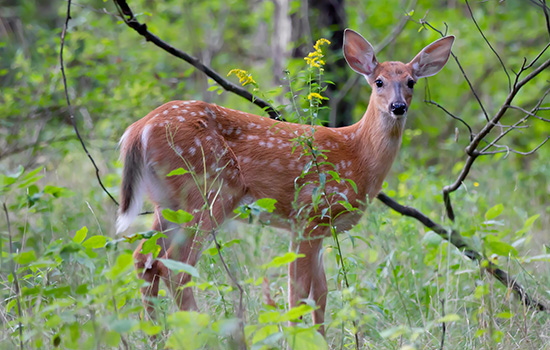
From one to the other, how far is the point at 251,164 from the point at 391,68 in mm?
1310

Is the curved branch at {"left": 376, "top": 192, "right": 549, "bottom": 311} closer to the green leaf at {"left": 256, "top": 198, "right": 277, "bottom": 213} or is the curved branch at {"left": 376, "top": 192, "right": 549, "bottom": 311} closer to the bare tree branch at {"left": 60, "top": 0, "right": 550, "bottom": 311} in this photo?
the bare tree branch at {"left": 60, "top": 0, "right": 550, "bottom": 311}

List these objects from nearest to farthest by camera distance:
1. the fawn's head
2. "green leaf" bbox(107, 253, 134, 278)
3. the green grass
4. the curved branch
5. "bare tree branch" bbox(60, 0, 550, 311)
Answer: "green leaf" bbox(107, 253, 134, 278)
the green grass
the curved branch
"bare tree branch" bbox(60, 0, 550, 311)
the fawn's head

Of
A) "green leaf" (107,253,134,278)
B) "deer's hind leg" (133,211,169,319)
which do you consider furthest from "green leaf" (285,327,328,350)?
"deer's hind leg" (133,211,169,319)

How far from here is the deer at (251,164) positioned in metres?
4.07

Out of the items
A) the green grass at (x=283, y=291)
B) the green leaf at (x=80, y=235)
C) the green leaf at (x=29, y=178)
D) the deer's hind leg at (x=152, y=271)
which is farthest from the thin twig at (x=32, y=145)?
the green leaf at (x=80, y=235)

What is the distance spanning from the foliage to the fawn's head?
1.23 feet

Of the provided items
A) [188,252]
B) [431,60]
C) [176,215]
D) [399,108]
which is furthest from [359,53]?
[176,215]

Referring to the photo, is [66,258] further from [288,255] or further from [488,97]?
[488,97]

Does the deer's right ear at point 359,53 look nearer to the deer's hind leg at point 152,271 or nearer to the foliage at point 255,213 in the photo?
the foliage at point 255,213

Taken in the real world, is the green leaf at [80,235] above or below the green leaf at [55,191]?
below

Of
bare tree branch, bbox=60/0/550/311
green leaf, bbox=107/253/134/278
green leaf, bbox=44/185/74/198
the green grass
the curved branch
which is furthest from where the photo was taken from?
bare tree branch, bbox=60/0/550/311

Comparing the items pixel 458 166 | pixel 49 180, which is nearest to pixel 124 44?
pixel 49 180

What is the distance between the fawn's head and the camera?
15.0 ft

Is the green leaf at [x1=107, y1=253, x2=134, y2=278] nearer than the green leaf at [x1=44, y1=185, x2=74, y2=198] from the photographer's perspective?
Yes
